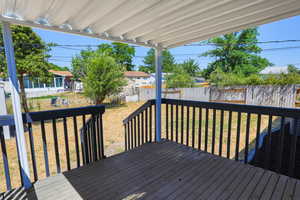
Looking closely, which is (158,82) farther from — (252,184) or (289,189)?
(289,189)

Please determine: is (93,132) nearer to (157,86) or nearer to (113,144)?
(157,86)

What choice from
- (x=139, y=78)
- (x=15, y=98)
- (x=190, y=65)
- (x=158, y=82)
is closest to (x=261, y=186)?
(x=158, y=82)

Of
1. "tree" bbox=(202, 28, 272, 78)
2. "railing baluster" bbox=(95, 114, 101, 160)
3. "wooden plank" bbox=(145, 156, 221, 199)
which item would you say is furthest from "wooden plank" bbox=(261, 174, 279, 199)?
"tree" bbox=(202, 28, 272, 78)

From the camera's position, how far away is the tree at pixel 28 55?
8297 mm

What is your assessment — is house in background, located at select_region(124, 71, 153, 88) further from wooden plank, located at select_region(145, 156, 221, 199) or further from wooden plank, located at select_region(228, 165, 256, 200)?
wooden plank, located at select_region(228, 165, 256, 200)

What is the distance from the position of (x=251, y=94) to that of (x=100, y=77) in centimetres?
1056

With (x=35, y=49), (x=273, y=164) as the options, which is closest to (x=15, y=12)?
(x=273, y=164)

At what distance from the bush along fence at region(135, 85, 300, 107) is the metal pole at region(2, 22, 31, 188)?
1173cm

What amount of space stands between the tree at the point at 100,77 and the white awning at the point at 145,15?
9.14 m

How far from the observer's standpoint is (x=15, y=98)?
5.74 ft

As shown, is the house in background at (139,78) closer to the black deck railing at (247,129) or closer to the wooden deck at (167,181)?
the black deck railing at (247,129)

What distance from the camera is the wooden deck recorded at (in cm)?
173

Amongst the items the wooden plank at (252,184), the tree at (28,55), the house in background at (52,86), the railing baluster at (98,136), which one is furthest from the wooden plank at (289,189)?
the house in background at (52,86)

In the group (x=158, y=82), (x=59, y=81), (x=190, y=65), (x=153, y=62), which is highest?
(x=153, y=62)
